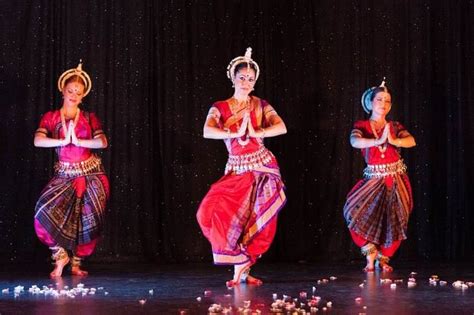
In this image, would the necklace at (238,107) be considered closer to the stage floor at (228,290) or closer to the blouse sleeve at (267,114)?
the blouse sleeve at (267,114)

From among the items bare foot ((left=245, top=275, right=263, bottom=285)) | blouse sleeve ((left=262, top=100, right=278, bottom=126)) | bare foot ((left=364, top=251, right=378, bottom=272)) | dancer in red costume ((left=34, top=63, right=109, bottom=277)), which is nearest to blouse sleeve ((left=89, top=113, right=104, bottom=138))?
dancer in red costume ((left=34, top=63, right=109, bottom=277))

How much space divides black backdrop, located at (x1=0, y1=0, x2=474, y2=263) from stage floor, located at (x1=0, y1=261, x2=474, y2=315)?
0.53 metres

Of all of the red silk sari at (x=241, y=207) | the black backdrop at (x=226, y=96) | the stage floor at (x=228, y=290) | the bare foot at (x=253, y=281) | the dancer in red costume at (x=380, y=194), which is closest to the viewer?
the stage floor at (x=228, y=290)

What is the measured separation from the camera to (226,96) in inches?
273

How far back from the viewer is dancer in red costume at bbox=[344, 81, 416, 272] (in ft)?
19.6

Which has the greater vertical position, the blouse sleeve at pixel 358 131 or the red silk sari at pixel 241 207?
the blouse sleeve at pixel 358 131

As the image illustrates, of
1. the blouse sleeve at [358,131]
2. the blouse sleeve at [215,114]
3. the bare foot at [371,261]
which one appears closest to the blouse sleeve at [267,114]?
the blouse sleeve at [215,114]

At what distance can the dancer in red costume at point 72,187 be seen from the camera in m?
5.68

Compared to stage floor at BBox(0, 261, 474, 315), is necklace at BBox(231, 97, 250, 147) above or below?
above

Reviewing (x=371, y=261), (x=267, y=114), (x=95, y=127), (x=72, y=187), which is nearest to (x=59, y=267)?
(x=72, y=187)

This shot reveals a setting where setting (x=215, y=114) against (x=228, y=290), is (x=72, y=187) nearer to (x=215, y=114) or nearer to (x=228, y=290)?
(x=215, y=114)

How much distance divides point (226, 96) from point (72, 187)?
1722 millimetres

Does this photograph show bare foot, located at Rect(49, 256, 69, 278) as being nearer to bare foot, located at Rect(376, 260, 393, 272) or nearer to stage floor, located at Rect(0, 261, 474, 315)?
stage floor, located at Rect(0, 261, 474, 315)

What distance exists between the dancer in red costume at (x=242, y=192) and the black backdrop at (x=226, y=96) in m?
1.61
